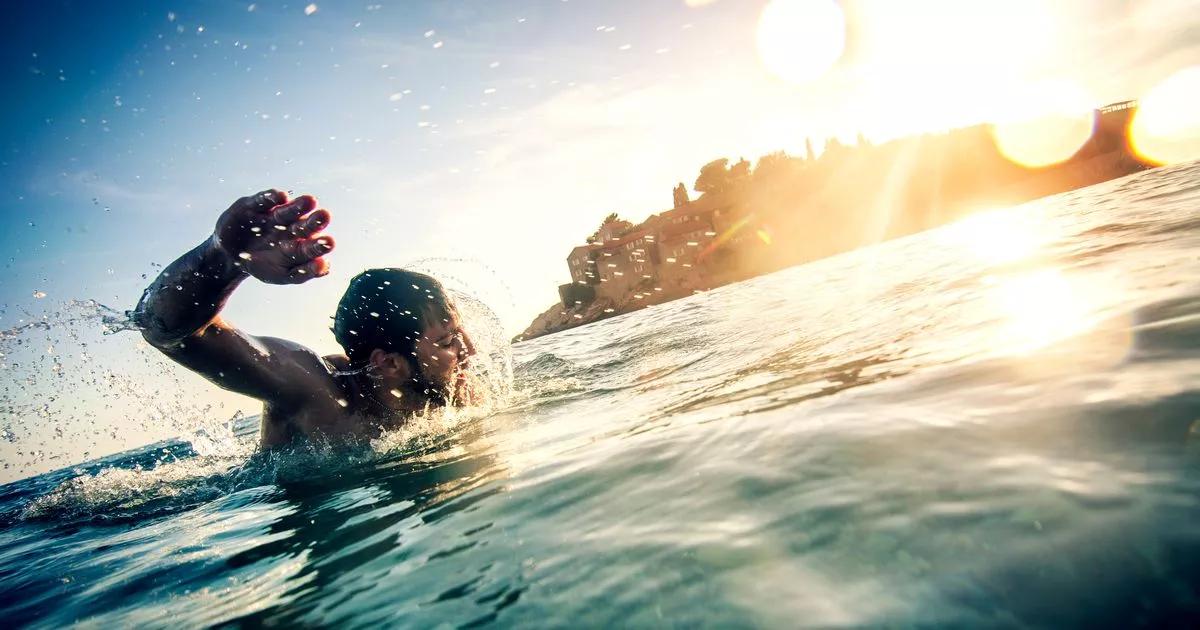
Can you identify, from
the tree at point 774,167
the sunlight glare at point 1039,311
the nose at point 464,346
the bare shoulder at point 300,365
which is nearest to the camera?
the sunlight glare at point 1039,311

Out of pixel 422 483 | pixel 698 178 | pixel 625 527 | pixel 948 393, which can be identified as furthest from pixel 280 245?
pixel 698 178

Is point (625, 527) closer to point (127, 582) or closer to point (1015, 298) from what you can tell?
point (127, 582)

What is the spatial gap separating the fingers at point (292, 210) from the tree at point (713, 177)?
3498 centimetres

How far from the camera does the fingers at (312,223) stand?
2.34 m

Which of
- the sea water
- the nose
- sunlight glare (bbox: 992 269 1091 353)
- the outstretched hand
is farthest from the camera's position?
the nose

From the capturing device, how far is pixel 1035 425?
4.16 feet

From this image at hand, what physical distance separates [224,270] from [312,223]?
19.2 inches

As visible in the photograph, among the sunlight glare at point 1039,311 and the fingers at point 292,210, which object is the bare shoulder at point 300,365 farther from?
the sunlight glare at point 1039,311

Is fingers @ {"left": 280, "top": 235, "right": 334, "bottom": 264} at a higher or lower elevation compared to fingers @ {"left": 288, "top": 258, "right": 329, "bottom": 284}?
higher

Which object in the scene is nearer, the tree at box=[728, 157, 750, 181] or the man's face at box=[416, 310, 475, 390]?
the man's face at box=[416, 310, 475, 390]

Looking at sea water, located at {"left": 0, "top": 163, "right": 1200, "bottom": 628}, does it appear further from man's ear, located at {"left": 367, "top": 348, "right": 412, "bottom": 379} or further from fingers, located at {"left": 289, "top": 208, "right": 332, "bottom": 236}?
fingers, located at {"left": 289, "top": 208, "right": 332, "bottom": 236}

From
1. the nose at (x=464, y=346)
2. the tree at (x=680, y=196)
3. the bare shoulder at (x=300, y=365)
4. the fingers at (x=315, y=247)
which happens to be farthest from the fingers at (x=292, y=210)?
the tree at (x=680, y=196)

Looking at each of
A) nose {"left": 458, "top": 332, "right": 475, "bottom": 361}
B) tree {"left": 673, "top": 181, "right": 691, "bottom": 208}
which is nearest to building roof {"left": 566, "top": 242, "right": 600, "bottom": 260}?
tree {"left": 673, "top": 181, "right": 691, "bottom": 208}

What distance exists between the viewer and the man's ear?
3.72 m
